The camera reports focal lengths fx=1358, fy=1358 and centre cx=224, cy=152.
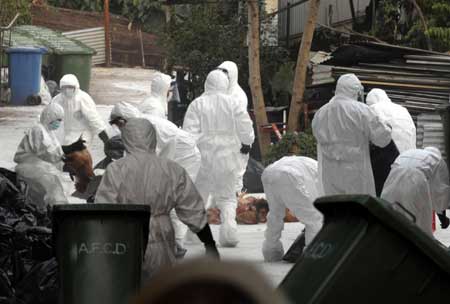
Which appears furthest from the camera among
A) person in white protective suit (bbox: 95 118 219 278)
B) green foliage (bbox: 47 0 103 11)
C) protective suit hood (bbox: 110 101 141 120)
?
green foliage (bbox: 47 0 103 11)

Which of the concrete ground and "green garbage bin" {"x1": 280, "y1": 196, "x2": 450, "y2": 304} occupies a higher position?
"green garbage bin" {"x1": 280, "y1": 196, "x2": 450, "y2": 304}

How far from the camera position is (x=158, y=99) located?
14734 mm

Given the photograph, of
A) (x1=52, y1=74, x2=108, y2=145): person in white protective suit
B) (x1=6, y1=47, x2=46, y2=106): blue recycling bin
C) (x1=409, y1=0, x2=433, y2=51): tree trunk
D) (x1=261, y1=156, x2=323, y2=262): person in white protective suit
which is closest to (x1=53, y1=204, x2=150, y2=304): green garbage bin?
(x1=261, y1=156, x2=323, y2=262): person in white protective suit

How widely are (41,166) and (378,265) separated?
26.1 ft

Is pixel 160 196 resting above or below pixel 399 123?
above

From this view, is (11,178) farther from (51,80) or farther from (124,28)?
(124,28)

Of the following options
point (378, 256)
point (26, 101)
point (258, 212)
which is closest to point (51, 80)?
point (26, 101)

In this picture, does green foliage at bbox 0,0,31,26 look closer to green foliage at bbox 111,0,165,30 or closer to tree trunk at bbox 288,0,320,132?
green foliage at bbox 111,0,165,30

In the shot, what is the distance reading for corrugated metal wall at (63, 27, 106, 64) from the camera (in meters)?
38.8

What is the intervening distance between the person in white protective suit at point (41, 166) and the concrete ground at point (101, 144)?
53cm

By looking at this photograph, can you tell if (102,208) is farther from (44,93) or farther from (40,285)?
(44,93)

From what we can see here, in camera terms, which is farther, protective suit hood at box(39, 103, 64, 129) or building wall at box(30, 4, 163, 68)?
building wall at box(30, 4, 163, 68)

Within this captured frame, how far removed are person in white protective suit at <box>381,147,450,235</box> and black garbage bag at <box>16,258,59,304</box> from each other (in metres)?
2.11

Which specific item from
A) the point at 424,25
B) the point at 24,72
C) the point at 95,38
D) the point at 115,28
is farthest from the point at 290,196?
the point at 115,28
